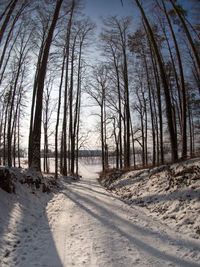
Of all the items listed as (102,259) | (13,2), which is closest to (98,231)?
(102,259)

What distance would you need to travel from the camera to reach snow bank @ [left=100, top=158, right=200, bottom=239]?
3297 millimetres

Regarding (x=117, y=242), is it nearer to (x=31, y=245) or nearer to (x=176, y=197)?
(x=31, y=245)

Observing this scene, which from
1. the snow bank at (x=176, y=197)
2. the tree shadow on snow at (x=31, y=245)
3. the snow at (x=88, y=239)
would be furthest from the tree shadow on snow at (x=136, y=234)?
the tree shadow on snow at (x=31, y=245)

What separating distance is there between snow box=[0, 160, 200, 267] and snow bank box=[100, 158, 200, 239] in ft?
0.53

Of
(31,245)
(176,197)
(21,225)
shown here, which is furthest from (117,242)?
(176,197)

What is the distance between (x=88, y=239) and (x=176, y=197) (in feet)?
9.84

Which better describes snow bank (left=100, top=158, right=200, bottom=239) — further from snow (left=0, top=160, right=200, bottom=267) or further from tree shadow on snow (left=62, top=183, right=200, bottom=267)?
tree shadow on snow (left=62, top=183, right=200, bottom=267)

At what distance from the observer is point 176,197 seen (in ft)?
13.9

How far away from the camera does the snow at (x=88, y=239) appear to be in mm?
2139

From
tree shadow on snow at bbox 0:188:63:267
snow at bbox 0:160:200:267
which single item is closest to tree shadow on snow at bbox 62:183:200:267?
snow at bbox 0:160:200:267

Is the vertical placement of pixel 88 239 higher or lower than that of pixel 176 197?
lower

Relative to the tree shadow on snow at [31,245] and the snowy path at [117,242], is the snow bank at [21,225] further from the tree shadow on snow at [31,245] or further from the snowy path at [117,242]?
the snowy path at [117,242]

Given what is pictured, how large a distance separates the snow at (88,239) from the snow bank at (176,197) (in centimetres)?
16

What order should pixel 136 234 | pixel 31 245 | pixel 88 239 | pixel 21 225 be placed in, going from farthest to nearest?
pixel 21 225, pixel 136 234, pixel 88 239, pixel 31 245
